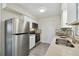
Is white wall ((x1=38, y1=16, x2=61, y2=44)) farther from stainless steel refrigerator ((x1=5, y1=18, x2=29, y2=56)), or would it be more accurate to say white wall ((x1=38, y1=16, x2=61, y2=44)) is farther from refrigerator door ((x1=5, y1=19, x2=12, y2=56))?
refrigerator door ((x1=5, y1=19, x2=12, y2=56))

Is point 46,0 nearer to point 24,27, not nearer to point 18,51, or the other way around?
point 24,27

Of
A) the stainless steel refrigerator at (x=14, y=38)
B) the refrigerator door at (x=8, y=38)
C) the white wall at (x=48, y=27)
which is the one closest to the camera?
the stainless steel refrigerator at (x=14, y=38)

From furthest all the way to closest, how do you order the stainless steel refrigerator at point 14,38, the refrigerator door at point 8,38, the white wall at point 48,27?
the white wall at point 48,27, the refrigerator door at point 8,38, the stainless steel refrigerator at point 14,38

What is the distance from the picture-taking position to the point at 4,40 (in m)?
2.90

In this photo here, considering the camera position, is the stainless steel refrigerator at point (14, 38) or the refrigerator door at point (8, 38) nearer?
the stainless steel refrigerator at point (14, 38)

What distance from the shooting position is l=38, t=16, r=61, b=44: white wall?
260 inches

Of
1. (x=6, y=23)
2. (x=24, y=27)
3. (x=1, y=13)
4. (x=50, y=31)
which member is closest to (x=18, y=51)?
(x=24, y=27)

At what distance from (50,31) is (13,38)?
450 centimetres

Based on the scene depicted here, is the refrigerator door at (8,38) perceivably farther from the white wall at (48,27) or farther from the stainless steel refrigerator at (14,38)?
the white wall at (48,27)

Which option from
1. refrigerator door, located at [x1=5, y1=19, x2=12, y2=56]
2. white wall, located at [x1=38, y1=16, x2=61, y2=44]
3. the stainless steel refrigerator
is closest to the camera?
the stainless steel refrigerator

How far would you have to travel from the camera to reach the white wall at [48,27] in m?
6.61

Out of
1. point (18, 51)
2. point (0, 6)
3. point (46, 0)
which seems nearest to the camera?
point (46, 0)

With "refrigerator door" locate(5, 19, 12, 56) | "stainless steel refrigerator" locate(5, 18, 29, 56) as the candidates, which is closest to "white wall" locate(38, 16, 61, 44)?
"stainless steel refrigerator" locate(5, 18, 29, 56)

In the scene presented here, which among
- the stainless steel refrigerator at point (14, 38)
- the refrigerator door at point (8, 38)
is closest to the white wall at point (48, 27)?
the stainless steel refrigerator at point (14, 38)
